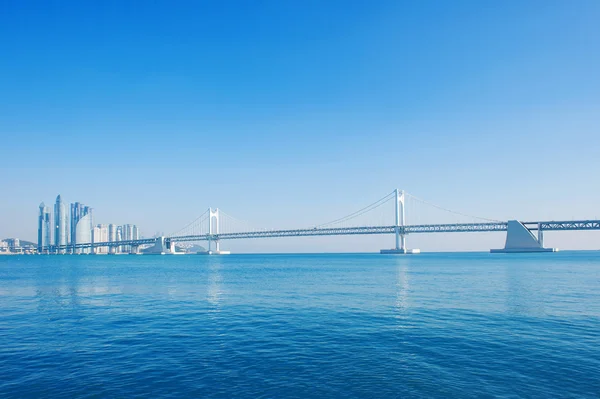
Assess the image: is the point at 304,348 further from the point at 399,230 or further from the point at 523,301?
the point at 399,230

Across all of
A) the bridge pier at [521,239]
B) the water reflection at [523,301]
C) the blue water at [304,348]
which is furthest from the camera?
the bridge pier at [521,239]

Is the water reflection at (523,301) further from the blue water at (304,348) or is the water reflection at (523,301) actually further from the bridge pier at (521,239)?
the bridge pier at (521,239)

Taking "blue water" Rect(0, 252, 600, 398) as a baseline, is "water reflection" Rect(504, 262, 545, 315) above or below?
below

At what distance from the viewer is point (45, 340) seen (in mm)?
13617

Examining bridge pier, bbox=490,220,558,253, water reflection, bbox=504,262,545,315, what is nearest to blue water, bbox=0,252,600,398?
water reflection, bbox=504,262,545,315

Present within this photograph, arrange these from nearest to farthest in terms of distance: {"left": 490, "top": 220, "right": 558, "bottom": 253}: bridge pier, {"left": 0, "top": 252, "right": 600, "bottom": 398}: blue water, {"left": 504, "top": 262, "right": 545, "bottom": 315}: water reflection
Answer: {"left": 0, "top": 252, "right": 600, "bottom": 398}: blue water, {"left": 504, "top": 262, "right": 545, "bottom": 315}: water reflection, {"left": 490, "top": 220, "right": 558, "bottom": 253}: bridge pier

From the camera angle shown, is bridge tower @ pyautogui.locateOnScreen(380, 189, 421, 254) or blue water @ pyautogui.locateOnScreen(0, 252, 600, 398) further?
bridge tower @ pyautogui.locateOnScreen(380, 189, 421, 254)

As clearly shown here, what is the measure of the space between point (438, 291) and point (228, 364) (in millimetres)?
20042

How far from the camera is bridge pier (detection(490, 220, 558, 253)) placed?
340 feet

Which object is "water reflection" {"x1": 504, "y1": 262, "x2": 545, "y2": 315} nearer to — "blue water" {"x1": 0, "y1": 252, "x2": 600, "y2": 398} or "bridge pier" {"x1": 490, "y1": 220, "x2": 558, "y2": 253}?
"blue water" {"x1": 0, "y1": 252, "x2": 600, "y2": 398}

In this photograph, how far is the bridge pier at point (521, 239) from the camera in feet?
340

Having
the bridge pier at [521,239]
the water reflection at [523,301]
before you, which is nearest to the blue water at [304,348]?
the water reflection at [523,301]

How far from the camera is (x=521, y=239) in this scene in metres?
105

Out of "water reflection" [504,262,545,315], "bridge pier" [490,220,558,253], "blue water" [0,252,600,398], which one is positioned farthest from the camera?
"bridge pier" [490,220,558,253]
